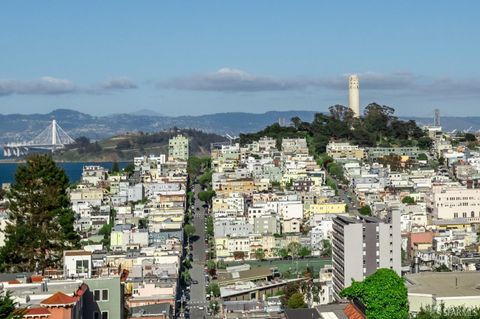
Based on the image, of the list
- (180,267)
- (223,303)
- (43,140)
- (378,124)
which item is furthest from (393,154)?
(43,140)

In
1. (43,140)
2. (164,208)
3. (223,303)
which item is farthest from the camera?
(43,140)

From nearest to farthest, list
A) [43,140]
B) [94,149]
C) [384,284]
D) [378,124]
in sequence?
1. [384,284]
2. [378,124]
3. [94,149]
4. [43,140]

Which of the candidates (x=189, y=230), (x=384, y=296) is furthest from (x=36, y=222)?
(x=189, y=230)

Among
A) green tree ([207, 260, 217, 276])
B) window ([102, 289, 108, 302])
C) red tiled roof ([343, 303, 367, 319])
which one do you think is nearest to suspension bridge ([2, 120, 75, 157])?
green tree ([207, 260, 217, 276])

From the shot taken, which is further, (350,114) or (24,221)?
(350,114)

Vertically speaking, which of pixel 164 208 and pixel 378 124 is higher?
pixel 378 124

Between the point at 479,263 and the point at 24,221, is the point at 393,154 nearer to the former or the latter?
the point at 479,263

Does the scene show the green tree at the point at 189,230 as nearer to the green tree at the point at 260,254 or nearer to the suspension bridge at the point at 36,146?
the green tree at the point at 260,254
